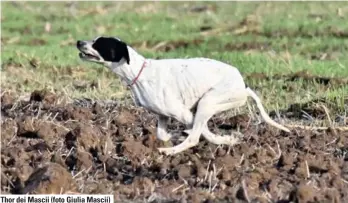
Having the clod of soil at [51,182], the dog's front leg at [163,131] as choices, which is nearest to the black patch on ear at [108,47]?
the dog's front leg at [163,131]

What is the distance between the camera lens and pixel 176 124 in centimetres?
805

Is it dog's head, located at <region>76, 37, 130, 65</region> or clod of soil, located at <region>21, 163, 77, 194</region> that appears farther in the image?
dog's head, located at <region>76, 37, 130, 65</region>

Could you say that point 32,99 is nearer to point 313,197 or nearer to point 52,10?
point 313,197

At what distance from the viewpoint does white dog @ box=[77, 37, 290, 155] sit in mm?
6793

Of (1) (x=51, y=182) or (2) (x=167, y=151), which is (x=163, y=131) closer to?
(2) (x=167, y=151)

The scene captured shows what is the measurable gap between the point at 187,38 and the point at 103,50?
7.57 metres

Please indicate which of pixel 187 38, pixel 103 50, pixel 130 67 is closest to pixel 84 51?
pixel 103 50

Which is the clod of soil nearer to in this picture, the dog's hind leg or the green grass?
the dog's hind leg

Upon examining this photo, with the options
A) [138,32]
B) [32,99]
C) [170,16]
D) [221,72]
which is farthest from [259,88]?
[170,16]

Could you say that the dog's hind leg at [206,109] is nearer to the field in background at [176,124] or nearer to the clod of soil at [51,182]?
the field in background at [176,124]

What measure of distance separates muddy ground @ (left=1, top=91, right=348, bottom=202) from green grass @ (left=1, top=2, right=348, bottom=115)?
1533 mm

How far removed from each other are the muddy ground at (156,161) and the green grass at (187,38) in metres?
1.53

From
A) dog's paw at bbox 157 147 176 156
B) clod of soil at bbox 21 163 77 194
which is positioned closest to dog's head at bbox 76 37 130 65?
dog's paw at bbox 157 147 176 156

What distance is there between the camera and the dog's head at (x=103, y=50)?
679 centimetres
